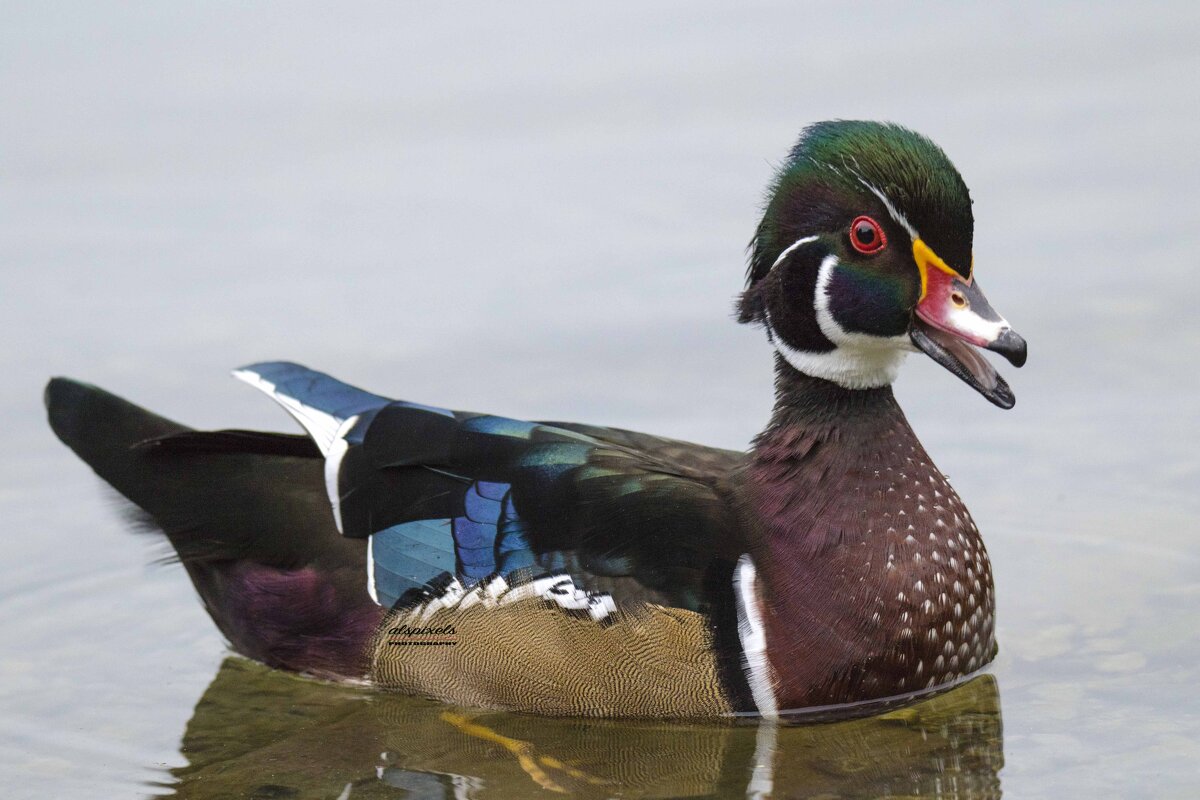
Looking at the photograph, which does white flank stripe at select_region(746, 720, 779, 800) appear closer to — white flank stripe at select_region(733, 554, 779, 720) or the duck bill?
white flank stripe at select_region(733, 554, 779, 720)

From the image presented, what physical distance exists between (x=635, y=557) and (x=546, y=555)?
0.33 metres

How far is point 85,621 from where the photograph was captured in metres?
8.48

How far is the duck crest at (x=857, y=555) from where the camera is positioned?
7086 mm

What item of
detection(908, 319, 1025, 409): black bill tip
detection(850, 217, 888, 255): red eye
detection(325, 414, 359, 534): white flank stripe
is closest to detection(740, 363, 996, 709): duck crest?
detection(908, 319, 1025, 409): black bill tip

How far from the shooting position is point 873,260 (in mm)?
7113

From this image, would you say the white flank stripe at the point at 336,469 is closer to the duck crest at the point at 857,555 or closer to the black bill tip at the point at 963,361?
the duck crest at the point at 857,555

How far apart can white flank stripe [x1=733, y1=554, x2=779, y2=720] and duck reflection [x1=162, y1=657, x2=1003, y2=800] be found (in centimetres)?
16

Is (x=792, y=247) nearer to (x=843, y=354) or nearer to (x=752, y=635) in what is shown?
(x=843, y=354)

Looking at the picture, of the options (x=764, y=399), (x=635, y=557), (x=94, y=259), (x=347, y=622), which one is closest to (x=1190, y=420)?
(x=764, y=399)

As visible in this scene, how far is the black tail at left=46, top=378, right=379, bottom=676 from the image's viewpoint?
25.1 feet

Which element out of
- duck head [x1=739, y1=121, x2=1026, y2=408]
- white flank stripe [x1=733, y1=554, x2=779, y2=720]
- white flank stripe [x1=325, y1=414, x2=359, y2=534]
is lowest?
white flank stripe [x1=733, y1=554, x2=779, y2=720]

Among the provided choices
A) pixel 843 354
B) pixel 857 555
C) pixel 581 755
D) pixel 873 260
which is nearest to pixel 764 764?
pixel 581 755

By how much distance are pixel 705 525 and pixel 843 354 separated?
82 cm

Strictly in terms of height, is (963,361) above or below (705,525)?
above
